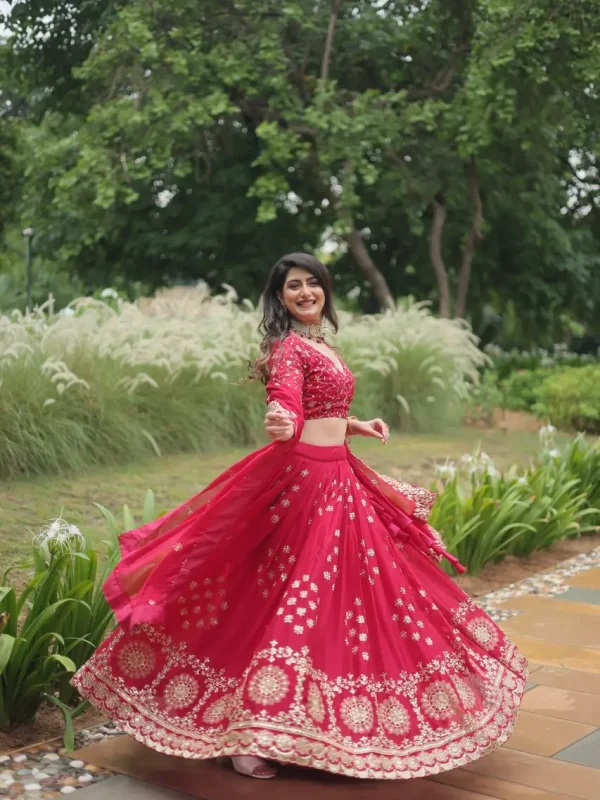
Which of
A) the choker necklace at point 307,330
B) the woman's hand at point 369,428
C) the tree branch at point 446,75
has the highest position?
the tree branch at point 446,75

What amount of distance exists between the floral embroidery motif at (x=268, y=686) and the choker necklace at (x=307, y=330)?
41.2 inches

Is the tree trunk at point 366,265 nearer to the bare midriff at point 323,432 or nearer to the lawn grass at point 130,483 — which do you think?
the lawn grass at point 130,483

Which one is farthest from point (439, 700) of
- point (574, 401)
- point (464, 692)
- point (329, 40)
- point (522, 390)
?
point (329, 40)

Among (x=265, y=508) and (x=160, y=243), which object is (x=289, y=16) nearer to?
(x=160, y=243)

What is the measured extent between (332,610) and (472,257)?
14.3m

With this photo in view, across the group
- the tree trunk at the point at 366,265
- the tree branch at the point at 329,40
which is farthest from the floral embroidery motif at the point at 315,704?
the tree trunk at the point at 366,265

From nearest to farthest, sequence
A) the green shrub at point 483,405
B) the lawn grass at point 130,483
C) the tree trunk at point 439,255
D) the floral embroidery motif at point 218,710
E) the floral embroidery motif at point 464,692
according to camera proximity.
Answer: the floral embroidery motif at point 218,710, the floral embroidery motif at point 464,692, the lawn grass at point 130,483, the green shrub at point 483,405, the tree trunk at point 439,255

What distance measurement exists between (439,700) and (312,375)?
1025 mm

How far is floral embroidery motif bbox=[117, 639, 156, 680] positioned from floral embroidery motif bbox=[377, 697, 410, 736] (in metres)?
0.67

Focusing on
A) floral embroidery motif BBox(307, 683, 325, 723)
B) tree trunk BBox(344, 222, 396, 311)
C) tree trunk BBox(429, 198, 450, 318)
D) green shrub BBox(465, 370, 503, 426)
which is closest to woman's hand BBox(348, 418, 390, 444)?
floral embroidery motif BBox(307, 683, 325, 723)

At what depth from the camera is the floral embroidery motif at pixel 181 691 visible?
9.14ft

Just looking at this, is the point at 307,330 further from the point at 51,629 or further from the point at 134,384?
the point at 134,384

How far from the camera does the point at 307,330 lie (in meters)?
3.13

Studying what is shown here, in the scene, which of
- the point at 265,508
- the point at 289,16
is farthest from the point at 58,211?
the point at 265,508
